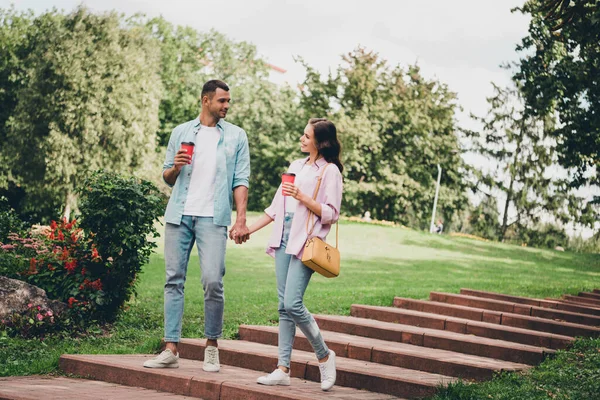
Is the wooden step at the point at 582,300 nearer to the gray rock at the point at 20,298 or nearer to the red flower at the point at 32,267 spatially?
the gray rock at the point at 20,298

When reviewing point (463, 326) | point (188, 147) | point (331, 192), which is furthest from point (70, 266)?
point (463, 326)

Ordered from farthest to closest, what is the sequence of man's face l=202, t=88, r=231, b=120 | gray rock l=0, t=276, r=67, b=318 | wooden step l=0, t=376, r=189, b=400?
1. gray rock l=0, t=276, r=67, b=318
2. man's face l=202, t=88, r=231, b=120
3. wooden step l=0, t=376, r=189, b=400

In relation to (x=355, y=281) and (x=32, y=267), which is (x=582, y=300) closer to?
(x=355, y=281)

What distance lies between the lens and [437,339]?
26.6 feet

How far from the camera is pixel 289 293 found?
5.67 metres

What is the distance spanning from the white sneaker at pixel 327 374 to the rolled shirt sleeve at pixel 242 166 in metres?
1.52

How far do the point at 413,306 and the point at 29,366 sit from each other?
540 centimetres

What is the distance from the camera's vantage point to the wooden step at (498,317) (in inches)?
354

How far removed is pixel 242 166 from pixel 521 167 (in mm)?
44118

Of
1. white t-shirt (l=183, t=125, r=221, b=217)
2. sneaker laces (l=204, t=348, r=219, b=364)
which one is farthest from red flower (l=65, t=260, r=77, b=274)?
white t-shirt (l=183, t=125, r=221, b=217)

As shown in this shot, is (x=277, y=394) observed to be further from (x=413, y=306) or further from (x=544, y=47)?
(x=544, y=47)

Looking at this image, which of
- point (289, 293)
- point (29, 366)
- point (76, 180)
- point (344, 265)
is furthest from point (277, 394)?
point (76, 180)

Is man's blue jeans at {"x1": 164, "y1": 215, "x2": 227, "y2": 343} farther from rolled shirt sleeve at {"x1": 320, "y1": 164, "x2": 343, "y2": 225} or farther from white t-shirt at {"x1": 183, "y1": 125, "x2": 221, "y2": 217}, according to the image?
rolled shirt sleeve at {"x1": 320, "y1": 164, "x2": 343, "y2": 225}

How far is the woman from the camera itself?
18.7ft
